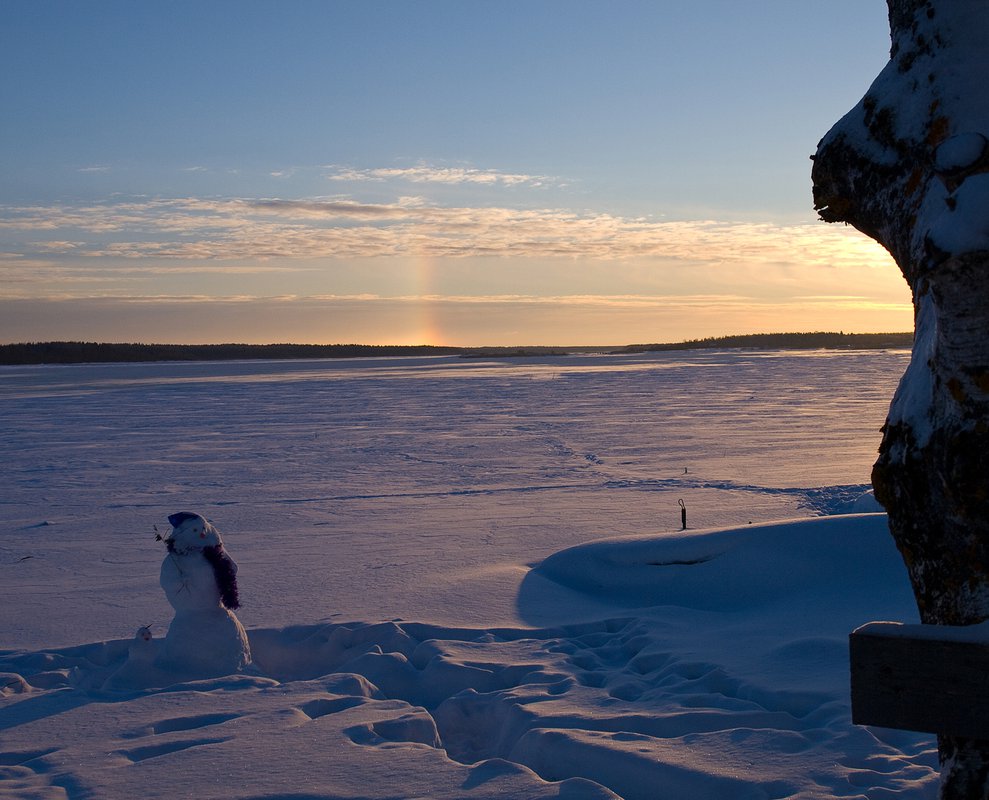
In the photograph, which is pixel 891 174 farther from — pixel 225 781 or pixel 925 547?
pixel 225 781

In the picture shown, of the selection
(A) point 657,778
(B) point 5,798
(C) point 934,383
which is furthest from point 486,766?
(C) point 934,383

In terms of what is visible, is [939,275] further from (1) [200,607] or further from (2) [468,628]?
(1) [200,607]

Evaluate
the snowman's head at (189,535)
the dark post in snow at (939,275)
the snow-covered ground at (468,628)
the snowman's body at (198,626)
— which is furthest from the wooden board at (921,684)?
the snowman's head at (189,535)

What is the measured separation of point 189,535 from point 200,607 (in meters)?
0.41

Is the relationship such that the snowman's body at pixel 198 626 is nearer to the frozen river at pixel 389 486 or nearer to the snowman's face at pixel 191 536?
the snowman's face at pixel 191 536

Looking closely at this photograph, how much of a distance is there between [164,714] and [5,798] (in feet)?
2.97

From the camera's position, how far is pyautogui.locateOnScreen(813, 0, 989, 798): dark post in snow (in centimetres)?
229

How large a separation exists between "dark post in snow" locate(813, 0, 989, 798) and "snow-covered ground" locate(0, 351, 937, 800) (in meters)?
1.15

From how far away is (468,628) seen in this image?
212 inches

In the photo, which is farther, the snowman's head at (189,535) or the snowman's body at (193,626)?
the snowman's head at (189,535)

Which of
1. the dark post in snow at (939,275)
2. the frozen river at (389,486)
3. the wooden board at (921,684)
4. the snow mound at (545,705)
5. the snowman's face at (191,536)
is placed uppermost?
the dark post in snow at (939,275)

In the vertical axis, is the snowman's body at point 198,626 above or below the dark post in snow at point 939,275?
below

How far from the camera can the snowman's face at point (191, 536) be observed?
501 centimetres

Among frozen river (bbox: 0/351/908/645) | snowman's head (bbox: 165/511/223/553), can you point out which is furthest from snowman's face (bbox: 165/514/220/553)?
frozen river (bbox: 0/351/908/645)
